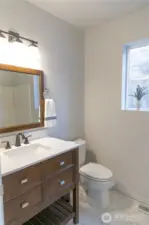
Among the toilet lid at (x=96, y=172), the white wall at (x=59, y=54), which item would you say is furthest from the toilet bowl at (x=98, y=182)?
the white wall at (x=59, y=54)

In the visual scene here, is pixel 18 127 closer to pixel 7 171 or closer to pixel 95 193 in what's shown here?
pixel 7 171

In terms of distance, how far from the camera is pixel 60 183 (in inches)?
67.0

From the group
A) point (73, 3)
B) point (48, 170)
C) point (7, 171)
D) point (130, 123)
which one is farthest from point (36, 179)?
point (73, 3)

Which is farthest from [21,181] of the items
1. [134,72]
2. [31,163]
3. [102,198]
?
[134,72]

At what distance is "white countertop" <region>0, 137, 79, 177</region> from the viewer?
1.35 metres

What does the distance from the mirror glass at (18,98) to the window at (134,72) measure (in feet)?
3.95

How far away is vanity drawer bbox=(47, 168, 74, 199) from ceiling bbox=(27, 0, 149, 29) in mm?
1826

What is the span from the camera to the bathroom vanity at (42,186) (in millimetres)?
1311

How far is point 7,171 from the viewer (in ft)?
4.11

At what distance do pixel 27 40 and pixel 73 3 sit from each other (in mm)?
662

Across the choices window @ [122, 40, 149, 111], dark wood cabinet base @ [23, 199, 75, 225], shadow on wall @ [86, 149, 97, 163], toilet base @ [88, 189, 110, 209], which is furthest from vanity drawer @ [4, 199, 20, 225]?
window @ [122, 40, 149, 111]

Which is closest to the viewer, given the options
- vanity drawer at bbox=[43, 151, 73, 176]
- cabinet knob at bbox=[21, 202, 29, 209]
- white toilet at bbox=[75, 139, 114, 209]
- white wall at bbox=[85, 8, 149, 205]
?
cabinet knob at bbox=[21, 202, 29, 209]

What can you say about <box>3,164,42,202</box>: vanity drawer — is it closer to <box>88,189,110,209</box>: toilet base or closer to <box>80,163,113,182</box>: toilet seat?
<box>80,163,113,182</box>: toilet seat

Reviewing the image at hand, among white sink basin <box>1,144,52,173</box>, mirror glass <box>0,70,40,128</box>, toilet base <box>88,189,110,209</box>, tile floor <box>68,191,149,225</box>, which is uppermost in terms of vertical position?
mirror glass <box>0,70,40,128</box>
